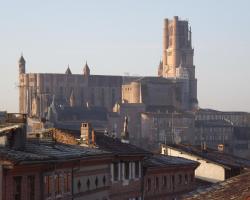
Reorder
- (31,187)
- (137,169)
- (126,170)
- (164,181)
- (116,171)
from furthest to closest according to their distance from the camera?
(164,181) → (137,169) → (126,170) → (116,171) → (31,187)

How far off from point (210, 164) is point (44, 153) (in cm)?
3158

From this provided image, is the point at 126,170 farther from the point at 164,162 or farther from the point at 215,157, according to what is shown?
the point at 215,157

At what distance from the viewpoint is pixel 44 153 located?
110 ft

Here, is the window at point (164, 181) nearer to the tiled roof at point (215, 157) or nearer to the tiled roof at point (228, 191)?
the tiled roof at point (215, 157)

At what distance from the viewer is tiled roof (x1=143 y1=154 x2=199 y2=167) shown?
54362 millimetres

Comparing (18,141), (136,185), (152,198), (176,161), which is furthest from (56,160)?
(176,161)

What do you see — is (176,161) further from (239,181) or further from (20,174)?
(239,181)

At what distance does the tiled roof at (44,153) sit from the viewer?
28.8 m

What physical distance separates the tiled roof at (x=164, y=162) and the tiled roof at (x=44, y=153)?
11.5m

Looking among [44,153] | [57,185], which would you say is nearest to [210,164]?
[57,185]

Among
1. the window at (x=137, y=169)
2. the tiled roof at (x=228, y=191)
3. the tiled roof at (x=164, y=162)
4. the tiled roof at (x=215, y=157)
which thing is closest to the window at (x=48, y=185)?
the tiled roof at (x=228, y=191)

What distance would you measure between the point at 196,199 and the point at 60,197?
65.5ft

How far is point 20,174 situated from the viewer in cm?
2969

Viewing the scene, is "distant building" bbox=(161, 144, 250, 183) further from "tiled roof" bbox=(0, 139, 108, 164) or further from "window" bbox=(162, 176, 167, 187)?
"tiled roof" bbox=(0, 139, 108, 164)
